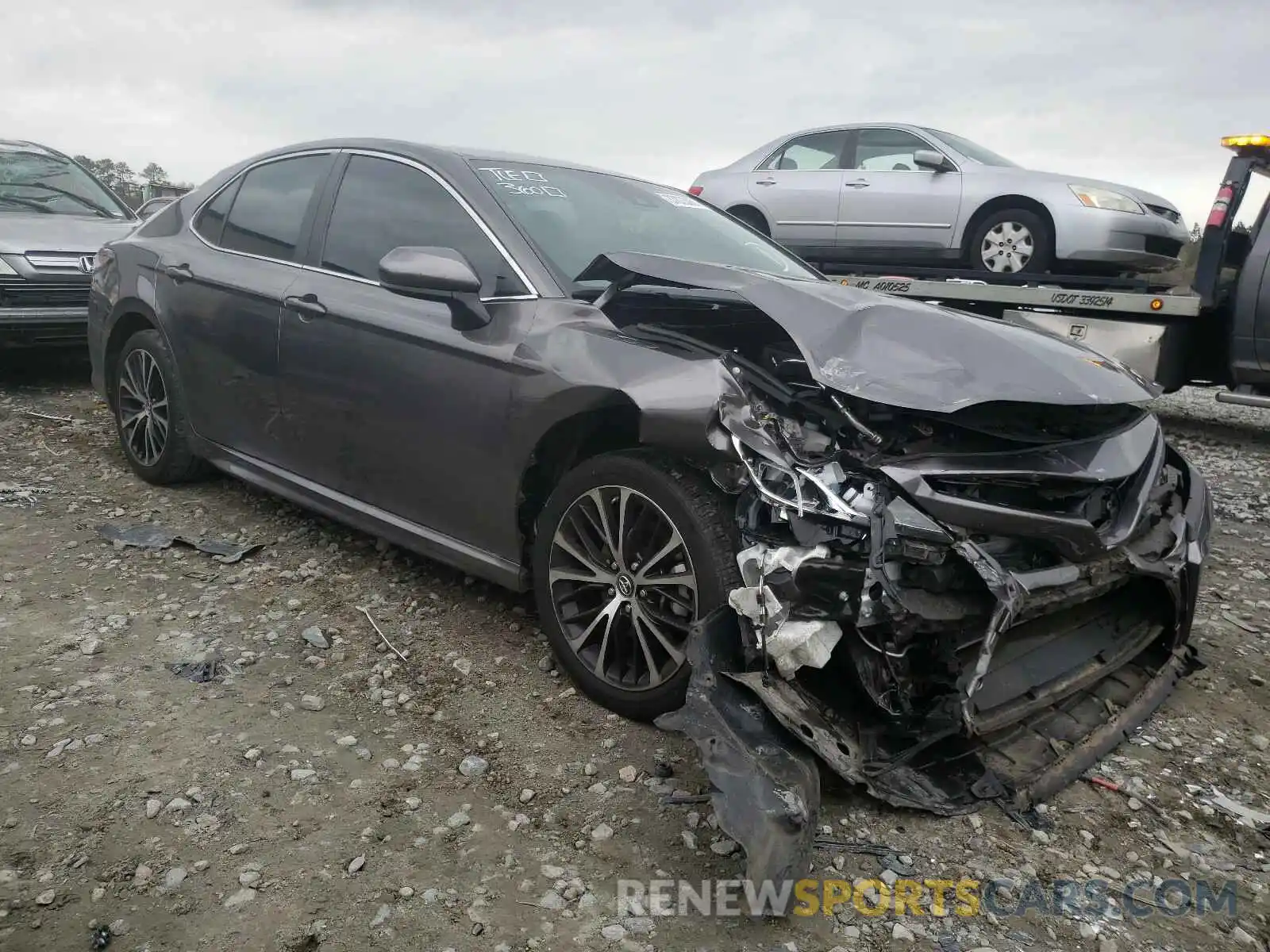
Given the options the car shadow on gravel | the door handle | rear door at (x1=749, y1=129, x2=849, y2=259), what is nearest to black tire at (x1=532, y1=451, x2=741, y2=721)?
the door handle

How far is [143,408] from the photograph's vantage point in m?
4.58

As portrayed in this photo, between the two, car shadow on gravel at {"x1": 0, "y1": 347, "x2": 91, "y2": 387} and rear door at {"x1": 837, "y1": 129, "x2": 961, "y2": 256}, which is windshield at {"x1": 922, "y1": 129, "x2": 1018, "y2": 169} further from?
car shadow on gravel at {"x1": 0, "y1": 347, "x2": 91, "y2": 387}

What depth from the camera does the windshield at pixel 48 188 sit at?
721 centimetres

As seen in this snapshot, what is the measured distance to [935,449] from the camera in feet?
7.89

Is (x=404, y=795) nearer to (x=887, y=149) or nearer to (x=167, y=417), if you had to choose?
(x=167, y=417)

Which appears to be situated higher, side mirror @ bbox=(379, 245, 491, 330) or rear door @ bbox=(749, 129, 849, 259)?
→ rear door @ bbox=(749, 129, 849, 259)

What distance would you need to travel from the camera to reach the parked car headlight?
7.05 m

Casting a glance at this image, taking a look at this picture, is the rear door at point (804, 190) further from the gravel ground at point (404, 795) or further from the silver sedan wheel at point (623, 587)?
the silver sedan wheel at point (623, 587)

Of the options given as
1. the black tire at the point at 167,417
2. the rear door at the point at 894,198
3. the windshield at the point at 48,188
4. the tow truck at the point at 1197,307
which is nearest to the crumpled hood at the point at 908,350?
the black tire at the point at 167,417

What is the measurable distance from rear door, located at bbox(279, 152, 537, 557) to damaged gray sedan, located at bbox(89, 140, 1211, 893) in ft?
0.04

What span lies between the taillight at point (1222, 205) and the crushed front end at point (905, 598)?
5061 millimetres

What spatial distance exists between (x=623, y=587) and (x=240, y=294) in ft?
7.36

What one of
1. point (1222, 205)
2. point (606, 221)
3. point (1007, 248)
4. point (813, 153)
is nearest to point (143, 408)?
point (606, 221)

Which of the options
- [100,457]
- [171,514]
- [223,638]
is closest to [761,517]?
[223,638]
